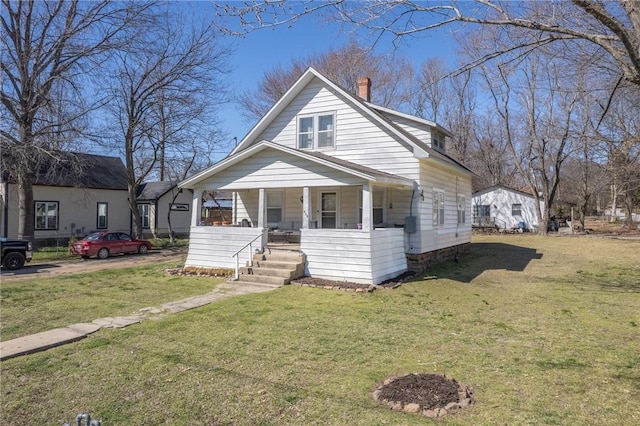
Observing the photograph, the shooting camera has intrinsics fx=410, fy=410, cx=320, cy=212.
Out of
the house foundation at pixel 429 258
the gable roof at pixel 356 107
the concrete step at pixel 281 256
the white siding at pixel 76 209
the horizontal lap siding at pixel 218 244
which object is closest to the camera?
the concrete step at pixel 281 256

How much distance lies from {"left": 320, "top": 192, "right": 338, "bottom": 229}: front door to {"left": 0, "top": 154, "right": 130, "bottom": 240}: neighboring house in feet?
43.9

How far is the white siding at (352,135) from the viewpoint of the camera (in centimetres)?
1373

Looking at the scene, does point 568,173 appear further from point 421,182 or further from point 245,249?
point 245,249

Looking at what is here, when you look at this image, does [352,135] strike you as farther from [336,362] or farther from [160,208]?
[160,208]

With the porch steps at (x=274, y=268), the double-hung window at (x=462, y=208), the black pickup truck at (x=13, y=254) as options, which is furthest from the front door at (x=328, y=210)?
the black pickup truck at (x=13, y=254)

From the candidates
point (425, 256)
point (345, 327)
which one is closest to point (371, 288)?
point (345, 327)

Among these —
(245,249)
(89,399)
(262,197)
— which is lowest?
(89,399)

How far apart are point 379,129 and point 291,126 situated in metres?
3.47

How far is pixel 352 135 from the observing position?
14391 mm

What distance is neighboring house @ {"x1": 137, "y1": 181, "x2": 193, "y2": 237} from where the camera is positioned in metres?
31.3

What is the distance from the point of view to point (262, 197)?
12.7 metres

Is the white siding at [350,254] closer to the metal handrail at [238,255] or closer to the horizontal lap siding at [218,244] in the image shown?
the metal handrail at [238,255]

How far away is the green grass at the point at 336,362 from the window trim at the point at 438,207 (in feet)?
18.6

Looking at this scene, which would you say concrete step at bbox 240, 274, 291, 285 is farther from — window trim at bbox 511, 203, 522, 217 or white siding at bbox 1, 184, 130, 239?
window trim at bbox 511, 203, 522, 217
